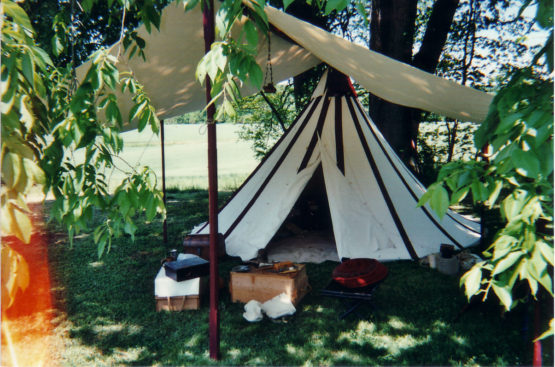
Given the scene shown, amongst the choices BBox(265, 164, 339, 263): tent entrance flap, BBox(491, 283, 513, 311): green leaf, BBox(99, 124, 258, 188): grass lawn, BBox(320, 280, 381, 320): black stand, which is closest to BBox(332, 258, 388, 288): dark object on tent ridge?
BBox(320, 280, 381, 320): black stand

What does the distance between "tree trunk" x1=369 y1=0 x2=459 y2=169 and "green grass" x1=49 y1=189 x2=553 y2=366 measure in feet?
9.29

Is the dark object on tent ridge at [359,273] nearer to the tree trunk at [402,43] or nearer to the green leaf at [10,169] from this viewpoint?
the green leaf at [10,169]

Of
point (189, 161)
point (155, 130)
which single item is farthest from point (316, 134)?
point (189, 161)

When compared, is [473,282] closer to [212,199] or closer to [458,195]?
[458,195]

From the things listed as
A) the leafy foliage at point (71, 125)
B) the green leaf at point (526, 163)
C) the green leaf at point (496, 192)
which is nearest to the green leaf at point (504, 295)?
the green leaf at point (496, 192)

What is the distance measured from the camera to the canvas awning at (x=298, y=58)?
3.24 meters

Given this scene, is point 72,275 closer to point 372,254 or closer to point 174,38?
point 174,38

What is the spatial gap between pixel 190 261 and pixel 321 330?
4.23ft

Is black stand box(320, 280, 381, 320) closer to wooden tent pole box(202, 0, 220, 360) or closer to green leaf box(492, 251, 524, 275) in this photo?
wooden tent pole box(202, 0, 220, 360)

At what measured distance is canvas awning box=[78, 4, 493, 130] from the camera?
3.24 meters

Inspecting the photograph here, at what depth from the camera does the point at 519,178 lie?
48.4 inches

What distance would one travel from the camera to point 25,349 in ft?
9.35

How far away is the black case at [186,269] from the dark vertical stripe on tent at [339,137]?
2313 mm

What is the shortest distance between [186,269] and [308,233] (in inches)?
104
